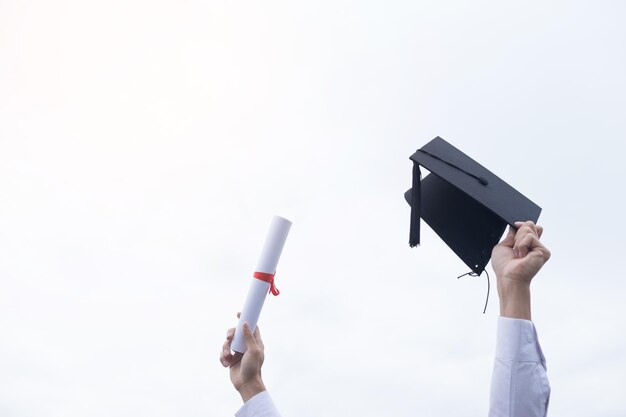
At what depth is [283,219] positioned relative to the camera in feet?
10.6

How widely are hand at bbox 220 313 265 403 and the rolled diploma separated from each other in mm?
44

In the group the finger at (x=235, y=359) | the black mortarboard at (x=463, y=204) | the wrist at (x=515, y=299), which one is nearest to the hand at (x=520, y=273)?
the wrist at (x=515, y=299)

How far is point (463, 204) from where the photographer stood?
12.9 ft


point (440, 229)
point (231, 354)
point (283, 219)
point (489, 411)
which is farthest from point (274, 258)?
point (489, 411)

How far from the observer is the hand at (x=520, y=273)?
2.49 meters

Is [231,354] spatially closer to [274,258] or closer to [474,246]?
[274,258]

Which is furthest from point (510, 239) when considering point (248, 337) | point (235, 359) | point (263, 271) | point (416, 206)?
point (235, 359)

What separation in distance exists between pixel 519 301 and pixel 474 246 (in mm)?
1180

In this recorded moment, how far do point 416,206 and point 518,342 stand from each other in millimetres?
1495

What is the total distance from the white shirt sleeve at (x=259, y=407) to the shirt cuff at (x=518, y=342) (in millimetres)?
1105

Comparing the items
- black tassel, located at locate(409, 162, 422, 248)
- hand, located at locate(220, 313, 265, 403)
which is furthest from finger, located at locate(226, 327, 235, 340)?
→ black tassel, located at locate(409, 162, 422, 248)

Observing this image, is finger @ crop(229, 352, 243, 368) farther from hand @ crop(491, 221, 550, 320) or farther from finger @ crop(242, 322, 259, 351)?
hand @ crop(491, 221, 550, 320)

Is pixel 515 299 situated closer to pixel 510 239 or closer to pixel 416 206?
pixel 510 239

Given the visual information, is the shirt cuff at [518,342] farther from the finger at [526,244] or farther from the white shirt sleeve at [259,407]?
the white shirt sleeve at [259,407]
